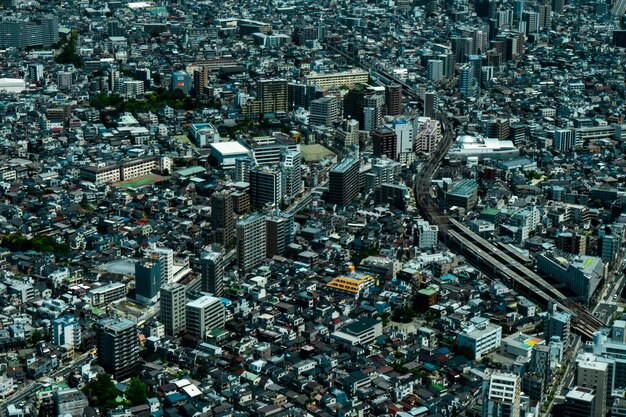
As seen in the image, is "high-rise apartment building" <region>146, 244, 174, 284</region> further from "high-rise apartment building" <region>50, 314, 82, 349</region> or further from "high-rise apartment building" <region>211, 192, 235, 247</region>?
"high-rise apartment building" <region>50, 314, 82, 349</region>

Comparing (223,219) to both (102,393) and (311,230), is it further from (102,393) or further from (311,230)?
(102,393)

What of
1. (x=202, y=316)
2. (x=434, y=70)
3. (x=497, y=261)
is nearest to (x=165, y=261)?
(x=202, y=316)

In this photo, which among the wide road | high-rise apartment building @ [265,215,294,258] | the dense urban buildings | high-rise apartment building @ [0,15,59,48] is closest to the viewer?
the wide road

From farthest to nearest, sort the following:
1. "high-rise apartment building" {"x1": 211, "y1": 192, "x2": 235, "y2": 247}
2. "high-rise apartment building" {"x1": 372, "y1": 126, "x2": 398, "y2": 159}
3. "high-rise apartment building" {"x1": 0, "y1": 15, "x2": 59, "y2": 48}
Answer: "high-rise apartment building" {"x1": 0, "y1": 15, "x2": 59, "y2": 48} → "high-rise apartment building" {"x1": 372, "y1": 126, "x2": 398, "y2": 159} → "high-rise apartment building" {"x1": 211, "y1": 192, "x2": 235, "y2": 247}

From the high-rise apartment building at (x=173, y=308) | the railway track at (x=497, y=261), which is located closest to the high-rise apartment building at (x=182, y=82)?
the railway track at (x=497, y=261)

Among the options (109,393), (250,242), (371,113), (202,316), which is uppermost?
(371,113)

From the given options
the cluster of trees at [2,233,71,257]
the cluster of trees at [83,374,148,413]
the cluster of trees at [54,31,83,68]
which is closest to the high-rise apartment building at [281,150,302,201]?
the cluster of trees at [2,233,71,257]

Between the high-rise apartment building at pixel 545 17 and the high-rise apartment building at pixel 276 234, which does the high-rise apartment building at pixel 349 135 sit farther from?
the high-rise apartment building at pixel 545 17
